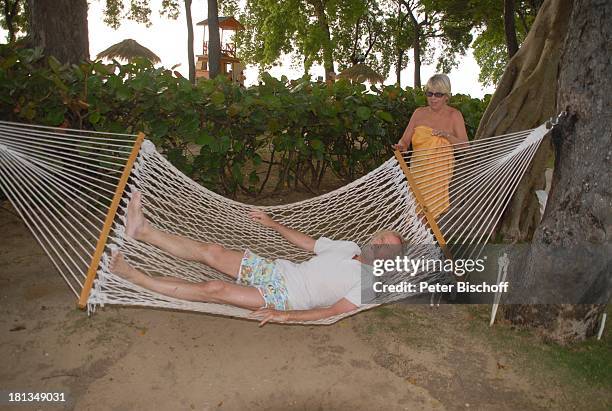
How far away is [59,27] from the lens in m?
4.03

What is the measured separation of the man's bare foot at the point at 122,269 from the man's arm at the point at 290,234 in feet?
2.39

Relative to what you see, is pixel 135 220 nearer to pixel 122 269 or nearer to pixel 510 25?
pixel 122 269

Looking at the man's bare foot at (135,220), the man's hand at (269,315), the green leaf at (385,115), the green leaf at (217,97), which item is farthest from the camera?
the green leaf at (385,115)

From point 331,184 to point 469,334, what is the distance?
2858mm

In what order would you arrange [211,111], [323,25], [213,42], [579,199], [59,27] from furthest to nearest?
[323,25] → [213,42] → [59,27] → [211,111] → [579,199]

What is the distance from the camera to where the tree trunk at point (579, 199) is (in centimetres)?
207

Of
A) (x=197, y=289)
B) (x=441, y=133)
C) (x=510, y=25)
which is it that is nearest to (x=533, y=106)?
(x=441, y=133)

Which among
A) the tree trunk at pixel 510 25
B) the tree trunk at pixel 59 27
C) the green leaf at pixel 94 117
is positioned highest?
the tree trunk at pixel 510 25

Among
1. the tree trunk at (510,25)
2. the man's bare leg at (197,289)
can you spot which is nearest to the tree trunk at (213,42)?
the tree trunk at (510,25)

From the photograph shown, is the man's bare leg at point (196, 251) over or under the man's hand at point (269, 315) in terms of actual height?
over

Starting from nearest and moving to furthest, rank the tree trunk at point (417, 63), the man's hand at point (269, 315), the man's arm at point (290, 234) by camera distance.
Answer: the man's hand at point (269, 315), the man's arm at point (290, 234), the tree trunk at point (417, 63)

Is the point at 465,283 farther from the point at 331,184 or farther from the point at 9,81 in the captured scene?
the point at 9,81

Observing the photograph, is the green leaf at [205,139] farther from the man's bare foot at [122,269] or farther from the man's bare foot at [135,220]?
the man's bare foot at [122,269]

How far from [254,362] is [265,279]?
0.35 m
